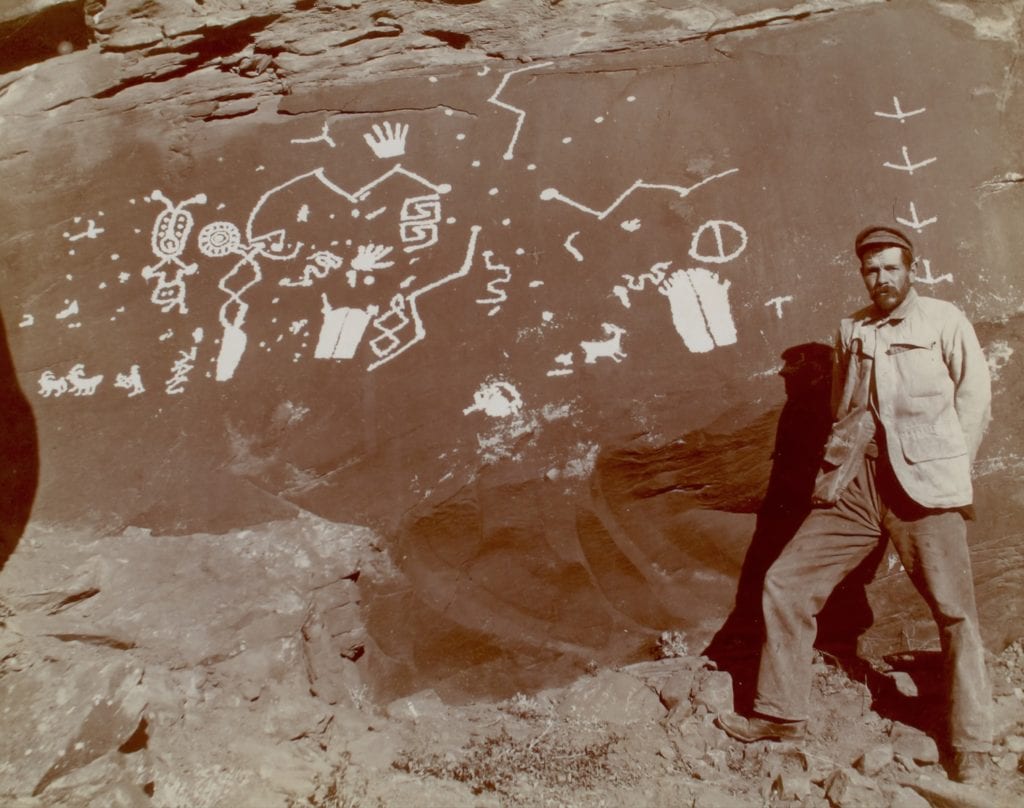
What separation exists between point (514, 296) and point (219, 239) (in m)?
1.55

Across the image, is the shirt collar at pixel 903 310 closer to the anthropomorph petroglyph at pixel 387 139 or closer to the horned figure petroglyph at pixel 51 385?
the anthropomorph petroglyph at pixel 387 139

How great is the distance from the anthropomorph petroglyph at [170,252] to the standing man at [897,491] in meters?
2.99

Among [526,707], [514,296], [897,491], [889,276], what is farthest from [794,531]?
[514,296]

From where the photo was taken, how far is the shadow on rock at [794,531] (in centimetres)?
313

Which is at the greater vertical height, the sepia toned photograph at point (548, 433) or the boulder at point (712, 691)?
the sepia toned photograph at point (548, 433)

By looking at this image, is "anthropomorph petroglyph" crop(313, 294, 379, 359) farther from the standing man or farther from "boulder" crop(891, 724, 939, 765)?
"boulder" crop(891, 724, 939, 765)

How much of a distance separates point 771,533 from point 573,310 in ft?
4.28

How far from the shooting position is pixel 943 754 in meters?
2.72

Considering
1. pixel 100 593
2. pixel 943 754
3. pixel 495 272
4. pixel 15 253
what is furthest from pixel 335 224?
pixel 943 754

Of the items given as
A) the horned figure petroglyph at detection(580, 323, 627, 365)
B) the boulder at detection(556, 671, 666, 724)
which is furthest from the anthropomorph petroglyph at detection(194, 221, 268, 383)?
the boulder at detection(556, 671, 666, 724)

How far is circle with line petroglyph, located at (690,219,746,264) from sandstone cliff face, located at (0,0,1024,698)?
14 mm

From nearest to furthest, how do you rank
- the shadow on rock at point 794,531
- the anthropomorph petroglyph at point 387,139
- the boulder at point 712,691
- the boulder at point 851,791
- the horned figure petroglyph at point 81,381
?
the boulder at point 851,791, the boulder at point 712,691, the shadow on rock at point 794,531, the horned figure petroglyph at point 81,381, the anthropomorph petroglyph at point 387,139

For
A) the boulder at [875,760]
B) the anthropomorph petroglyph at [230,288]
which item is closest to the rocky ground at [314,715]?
the boulder at [875,760]

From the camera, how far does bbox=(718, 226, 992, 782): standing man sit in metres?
2.59
